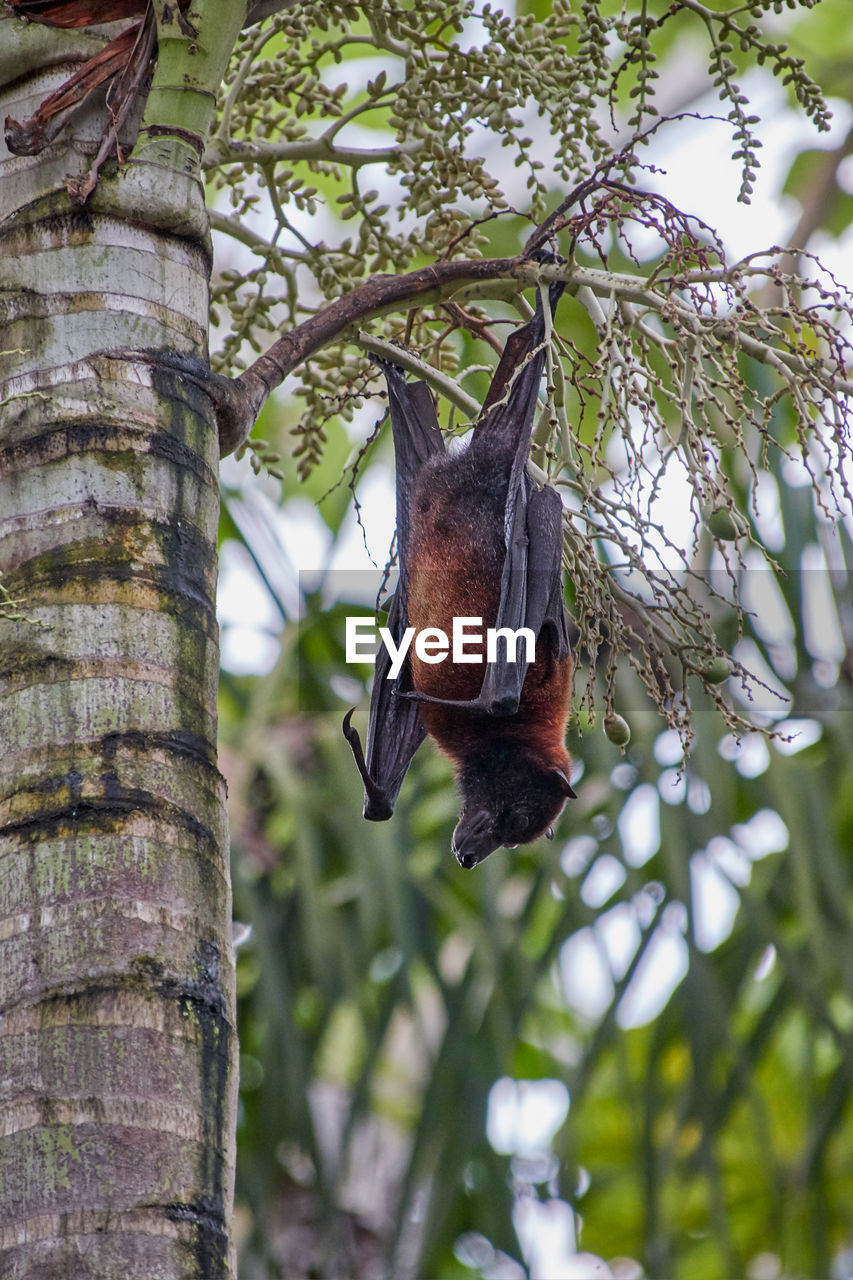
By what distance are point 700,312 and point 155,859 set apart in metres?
1.76

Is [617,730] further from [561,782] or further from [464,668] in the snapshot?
[464,668]

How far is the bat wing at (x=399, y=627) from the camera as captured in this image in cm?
406

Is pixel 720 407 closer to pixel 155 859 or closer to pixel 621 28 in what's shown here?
pixel 621 28

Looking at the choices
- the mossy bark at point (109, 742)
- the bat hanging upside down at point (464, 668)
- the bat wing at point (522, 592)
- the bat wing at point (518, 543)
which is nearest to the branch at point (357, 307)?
the mossy bark at point (109, 742)

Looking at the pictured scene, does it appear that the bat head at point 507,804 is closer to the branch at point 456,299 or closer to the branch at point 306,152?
the branch at point 456,299

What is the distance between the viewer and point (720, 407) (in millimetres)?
2971

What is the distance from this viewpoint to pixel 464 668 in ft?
13.8

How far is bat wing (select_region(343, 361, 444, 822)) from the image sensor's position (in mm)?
4059

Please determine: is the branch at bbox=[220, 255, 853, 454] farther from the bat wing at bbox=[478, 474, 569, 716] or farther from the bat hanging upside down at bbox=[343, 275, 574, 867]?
the bat hanging upside down at bbox=[343, 275, 574, 867]

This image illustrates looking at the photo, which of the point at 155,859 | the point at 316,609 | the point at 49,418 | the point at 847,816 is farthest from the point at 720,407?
the point at 847,816

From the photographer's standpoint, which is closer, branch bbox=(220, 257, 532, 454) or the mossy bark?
the mossy bark

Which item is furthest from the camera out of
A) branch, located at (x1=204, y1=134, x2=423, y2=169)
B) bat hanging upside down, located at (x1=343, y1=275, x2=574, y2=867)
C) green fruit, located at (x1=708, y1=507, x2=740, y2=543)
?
bat hanging upside down, located at (x1=343, y1=275, x2=574, y2=867)

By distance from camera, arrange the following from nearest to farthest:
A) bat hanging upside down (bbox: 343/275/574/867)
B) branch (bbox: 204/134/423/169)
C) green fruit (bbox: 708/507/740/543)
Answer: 1. green fruit (bbox: 708/507/740/543)
2. branch (bbox: 204/134/423/169)
3. bat hanging upside down (bbox: 343/275/574/867)

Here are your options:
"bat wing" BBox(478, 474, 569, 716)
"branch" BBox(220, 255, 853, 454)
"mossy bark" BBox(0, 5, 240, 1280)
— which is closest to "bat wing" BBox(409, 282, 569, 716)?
"bat wing" BBox(478, 474, 569, 716)
